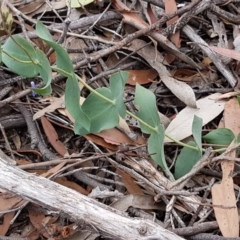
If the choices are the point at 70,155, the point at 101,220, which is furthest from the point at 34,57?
the point at 101,220

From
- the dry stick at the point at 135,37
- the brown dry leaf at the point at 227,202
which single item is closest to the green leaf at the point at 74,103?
the dry stick at the point at 135,37

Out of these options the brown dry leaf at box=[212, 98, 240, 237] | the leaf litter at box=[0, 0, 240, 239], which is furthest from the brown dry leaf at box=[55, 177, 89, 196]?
the brown dry leaf at box=[212, 98, 240, 237]

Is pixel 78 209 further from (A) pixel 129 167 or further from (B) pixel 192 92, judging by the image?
(B) pixel 192 92

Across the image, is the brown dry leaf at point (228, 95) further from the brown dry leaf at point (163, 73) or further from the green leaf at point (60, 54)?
the green leaf at point (60, 54)

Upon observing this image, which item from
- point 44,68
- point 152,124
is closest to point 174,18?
point 152,124

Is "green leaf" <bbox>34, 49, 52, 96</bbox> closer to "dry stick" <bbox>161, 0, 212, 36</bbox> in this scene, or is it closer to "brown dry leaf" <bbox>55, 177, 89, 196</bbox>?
"brown dry leaf" <bbox>55, 177, 89, 196</bbox>

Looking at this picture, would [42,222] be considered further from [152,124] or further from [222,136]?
[222,136]
